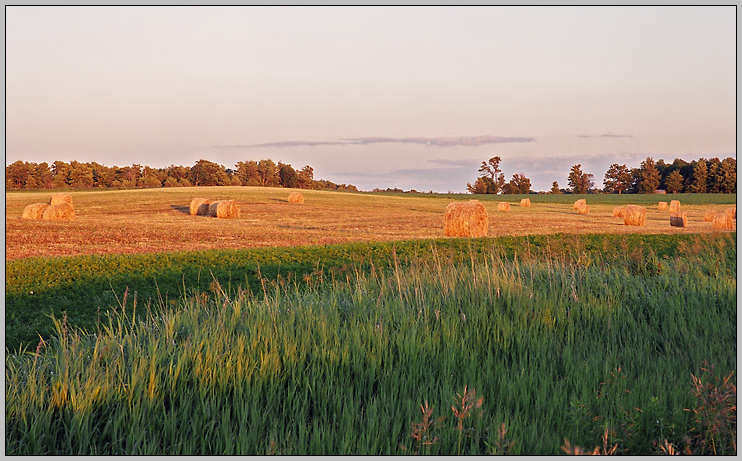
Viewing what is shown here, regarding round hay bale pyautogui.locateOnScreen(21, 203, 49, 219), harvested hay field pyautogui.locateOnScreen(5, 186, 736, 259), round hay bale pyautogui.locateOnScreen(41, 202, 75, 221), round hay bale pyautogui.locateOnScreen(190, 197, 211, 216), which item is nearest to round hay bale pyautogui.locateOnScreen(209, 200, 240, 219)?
harvested hay field pyautogui.locateOnScreen(5, 186, 736, 259)

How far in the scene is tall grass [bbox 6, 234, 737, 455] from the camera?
144 inches

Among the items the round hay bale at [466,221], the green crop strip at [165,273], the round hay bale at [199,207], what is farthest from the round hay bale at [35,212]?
the round hay bale at [466,221]

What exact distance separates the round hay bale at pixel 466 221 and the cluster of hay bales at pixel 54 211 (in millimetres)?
16358

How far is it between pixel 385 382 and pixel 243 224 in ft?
78.9

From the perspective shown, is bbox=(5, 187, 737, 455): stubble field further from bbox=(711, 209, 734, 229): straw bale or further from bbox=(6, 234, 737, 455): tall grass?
bbox=(711, 209, 734, 229): straw bale

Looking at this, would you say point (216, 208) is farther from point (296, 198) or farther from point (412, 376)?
point (412, 376)

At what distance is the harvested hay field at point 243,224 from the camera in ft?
59.5

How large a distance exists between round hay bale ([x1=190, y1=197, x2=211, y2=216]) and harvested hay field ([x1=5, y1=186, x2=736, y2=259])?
0.66 m

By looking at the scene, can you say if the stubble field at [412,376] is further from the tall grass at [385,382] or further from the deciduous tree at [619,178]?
the deciduous tree at [619,178]

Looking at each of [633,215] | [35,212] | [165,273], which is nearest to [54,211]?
[35,212]

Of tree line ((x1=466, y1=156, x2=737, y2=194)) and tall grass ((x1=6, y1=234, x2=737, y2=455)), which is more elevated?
tree line ((x1=466, y1=156, x2=737, y2=194))

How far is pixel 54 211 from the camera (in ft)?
87.9

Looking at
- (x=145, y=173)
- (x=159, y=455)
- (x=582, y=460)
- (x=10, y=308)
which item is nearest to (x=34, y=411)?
(x=159, y=455)

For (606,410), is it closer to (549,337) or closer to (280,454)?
(549,337)
